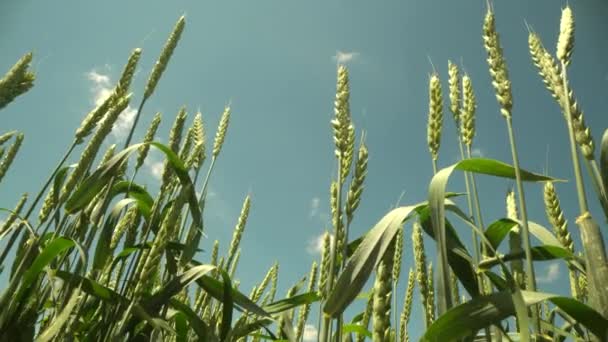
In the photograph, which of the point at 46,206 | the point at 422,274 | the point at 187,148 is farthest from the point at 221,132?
the point at 422,274

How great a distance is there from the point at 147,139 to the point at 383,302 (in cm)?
195

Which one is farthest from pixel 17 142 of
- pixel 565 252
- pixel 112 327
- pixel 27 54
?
pixel 565 252

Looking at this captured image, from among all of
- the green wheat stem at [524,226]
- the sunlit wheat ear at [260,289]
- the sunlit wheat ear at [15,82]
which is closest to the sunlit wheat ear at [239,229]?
the sunlit wheat ear at [260,289]

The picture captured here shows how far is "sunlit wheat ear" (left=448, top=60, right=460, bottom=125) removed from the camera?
2043 millimetres

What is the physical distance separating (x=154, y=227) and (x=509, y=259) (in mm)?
1602

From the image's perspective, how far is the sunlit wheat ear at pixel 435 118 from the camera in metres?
1.79

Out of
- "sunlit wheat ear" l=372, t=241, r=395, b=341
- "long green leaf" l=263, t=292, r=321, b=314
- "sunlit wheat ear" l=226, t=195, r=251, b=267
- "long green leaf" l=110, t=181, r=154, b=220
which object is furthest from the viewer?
"sunlit wheat ear" l=226, t=195, r=251, b=267

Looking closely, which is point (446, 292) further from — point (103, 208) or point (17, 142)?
point (17, 142)

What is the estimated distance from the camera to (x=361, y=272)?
3.88 feet

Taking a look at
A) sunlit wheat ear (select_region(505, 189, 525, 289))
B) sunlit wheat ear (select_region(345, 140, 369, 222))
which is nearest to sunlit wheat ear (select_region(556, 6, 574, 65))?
sunlit wheat ear (select_region(505, 189, 525, 289))

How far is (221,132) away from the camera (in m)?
3.12

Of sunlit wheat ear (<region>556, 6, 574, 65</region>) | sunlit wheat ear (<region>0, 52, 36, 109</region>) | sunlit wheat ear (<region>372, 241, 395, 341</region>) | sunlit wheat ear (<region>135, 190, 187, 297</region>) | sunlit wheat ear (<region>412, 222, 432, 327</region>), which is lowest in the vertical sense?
sunlit wheat ear (<region>372, 241, 395, 341</region>)

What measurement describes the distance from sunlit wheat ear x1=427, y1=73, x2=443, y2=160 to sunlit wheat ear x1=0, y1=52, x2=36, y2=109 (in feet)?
5.97

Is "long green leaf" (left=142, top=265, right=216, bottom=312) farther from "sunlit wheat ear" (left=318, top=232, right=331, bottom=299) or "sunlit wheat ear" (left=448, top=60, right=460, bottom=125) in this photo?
"sunlit wheat ear" (left=448, top=60, right=460, bottom=125)
